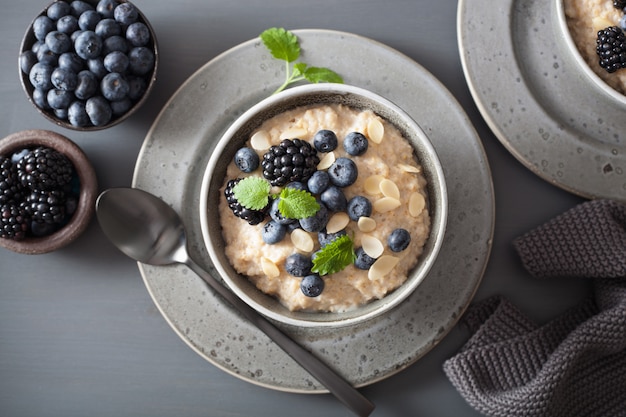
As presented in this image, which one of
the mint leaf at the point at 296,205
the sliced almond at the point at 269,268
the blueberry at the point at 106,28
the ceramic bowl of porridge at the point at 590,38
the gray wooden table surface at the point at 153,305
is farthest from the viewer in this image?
the gray wooden table surface at the point at 153,305

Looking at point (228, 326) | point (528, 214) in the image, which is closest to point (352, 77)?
point (528, 214)

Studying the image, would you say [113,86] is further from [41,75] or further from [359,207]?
[359,207]

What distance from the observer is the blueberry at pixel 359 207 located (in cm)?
151

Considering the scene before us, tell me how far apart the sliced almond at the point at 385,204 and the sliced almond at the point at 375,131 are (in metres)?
0.17

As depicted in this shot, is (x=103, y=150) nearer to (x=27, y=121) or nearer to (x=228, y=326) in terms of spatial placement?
(x=27, y=121)

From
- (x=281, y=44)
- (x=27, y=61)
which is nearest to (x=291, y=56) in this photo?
(x=281, y=44)

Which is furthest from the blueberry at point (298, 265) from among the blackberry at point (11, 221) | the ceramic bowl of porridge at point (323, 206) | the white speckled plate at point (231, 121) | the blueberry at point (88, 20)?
the blueberry at point (88, 20)

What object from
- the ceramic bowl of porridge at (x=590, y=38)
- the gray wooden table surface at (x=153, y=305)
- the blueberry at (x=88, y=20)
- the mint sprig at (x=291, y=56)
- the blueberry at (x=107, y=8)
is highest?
the ceramic bowl of porridge at (x=590, y=38)

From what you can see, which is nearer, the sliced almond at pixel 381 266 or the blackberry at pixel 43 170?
the sliced almond at pixel 381 266

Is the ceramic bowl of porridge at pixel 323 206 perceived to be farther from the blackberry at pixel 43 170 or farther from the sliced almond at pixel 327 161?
the blackberry at pixel 43 170

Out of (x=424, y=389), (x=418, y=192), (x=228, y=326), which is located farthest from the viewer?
(x=424, y=389)

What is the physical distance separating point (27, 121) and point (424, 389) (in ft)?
5.42

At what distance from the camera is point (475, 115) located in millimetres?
1927

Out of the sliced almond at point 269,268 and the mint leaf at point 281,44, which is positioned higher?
the mint leaf at point 281,44
